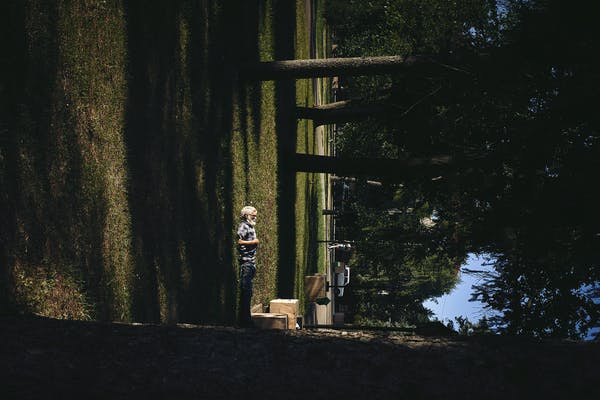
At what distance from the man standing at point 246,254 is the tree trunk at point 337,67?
3.40 metres

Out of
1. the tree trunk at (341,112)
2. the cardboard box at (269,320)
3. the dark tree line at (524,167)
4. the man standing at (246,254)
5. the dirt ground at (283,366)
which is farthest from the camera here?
the tree trunk at (341,112)

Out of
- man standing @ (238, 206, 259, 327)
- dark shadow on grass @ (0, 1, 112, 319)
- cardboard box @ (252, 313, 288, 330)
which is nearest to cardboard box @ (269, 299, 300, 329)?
cardboard box @ (252, 313, 288, 330)

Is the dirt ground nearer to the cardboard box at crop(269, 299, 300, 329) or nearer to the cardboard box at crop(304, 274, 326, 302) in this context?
the cardboard box at crop(269, 299, 300, 329)

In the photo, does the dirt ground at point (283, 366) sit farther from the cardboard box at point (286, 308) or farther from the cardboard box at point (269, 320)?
the cardboard box at point (286, 308)

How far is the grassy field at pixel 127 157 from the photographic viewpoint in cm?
590

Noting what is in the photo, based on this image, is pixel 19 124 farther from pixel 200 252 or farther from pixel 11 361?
pixel 200 252

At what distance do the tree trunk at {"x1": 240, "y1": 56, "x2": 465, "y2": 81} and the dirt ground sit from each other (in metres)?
7.43

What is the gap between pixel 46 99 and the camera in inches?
248

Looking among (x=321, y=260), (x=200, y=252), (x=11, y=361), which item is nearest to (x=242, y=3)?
(x=200, y=252)

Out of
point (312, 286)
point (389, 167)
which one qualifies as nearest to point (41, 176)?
point (389, 167)

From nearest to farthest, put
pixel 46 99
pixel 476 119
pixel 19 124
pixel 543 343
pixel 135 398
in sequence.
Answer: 1. pixel 135 398
2. pixel 543 343
3. pixel 19 124
4. pixel 46 99
5. pixel 476 119

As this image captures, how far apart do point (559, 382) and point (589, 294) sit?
17.6 ft

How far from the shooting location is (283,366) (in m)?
3.47

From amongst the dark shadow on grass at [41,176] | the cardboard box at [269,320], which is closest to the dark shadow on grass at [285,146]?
the cardboard box at [269,320]
